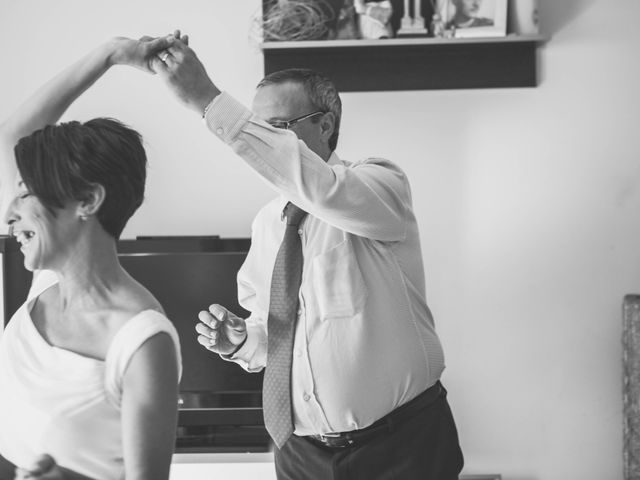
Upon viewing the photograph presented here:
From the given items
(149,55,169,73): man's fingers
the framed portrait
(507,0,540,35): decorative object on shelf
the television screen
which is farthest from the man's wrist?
(507,0,540,35): decorative object on shelf

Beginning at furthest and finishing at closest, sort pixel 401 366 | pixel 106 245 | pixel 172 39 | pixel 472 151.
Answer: pixel 472 151 → pixel 401 366 → pixel 172 39 → pixel 106 245

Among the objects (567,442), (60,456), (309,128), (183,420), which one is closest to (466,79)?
(309,128)

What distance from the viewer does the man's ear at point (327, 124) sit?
6.83ft

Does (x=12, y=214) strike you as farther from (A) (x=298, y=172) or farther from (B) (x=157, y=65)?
(A) (x=298, y=172)

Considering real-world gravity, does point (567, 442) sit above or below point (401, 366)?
below

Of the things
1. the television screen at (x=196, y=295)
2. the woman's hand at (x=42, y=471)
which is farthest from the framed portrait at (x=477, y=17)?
the woman's hand at (x=42, y=471)

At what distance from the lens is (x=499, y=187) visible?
3105 mm

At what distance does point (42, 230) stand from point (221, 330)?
0.91 meters

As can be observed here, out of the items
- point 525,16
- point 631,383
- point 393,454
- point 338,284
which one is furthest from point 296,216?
point 631,383

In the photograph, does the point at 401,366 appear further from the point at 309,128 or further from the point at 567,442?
the point at 567,442

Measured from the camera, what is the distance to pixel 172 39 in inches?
51.4

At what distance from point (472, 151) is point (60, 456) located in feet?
7.76

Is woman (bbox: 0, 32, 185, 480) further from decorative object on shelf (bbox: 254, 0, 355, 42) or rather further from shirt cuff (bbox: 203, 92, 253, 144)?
decorative object on shelf (bbox: 254, 0, 355, 42)

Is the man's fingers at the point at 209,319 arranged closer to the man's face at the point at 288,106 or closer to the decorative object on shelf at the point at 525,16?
the man's face at the point at 288,106
